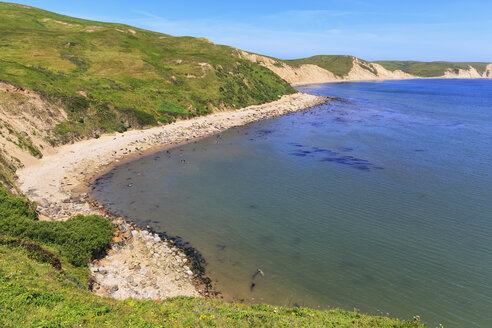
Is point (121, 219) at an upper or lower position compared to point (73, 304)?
lower

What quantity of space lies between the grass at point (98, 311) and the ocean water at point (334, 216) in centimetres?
365

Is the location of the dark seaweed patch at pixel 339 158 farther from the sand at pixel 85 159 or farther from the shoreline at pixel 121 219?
the sand at pixel 85 159

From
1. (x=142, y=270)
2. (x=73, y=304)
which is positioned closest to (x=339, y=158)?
(x=142, y=270)

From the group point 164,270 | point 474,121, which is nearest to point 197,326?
point 164,270

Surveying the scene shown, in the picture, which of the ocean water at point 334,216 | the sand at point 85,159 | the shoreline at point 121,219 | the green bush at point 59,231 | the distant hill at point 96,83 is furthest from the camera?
the distant hill at point 96,83

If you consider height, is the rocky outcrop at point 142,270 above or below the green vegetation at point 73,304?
below

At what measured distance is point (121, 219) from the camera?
29.1 meters

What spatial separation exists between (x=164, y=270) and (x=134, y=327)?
986 cm

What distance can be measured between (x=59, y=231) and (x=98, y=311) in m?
11.8

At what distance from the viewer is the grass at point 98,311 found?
11.8 meters

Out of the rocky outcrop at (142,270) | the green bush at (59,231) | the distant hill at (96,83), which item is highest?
the distant hill at (96,83)

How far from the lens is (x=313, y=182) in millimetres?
39562

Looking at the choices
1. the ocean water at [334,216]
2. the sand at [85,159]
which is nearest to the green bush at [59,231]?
the sand at [85,159]

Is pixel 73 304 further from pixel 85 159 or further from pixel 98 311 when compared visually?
pixel 85 159
